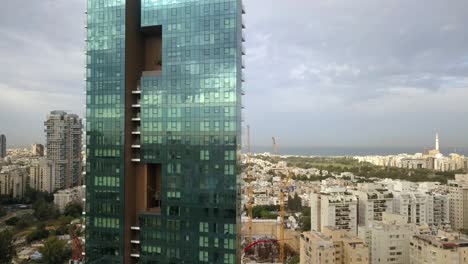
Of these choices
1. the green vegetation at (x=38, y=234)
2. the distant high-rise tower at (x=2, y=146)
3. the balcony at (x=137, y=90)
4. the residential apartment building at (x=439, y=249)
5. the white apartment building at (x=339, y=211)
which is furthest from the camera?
A: the distant high-rise tower at (x=2, y=146)

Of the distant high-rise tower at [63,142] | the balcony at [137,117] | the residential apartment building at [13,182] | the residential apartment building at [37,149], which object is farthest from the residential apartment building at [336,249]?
the residential apartment building at [37,149]

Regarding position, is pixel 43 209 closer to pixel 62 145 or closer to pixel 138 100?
pixel 62 145

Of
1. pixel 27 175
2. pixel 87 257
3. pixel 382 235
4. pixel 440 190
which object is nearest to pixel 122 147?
pixel 87 257

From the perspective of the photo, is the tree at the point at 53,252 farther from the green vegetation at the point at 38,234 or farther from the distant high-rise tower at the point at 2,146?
the distant high-rise tower at the point at 2,146

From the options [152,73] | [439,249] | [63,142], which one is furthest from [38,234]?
[439,249]

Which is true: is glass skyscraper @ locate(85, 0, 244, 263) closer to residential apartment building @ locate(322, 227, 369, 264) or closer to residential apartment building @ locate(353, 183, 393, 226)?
residential apartment building @ locate(322, 227, 369, 264)

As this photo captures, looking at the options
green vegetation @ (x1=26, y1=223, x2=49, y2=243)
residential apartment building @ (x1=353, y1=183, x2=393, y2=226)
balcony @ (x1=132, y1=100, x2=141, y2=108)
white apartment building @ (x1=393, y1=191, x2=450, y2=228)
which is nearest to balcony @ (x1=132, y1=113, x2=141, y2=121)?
balcony @ (x1=132, y1=100, x2=141, y2=108)

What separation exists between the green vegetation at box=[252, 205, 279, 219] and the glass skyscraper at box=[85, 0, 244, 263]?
25.8 m

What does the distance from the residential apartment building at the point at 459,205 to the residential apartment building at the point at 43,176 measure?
3946 centimetres

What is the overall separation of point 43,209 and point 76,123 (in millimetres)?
9280

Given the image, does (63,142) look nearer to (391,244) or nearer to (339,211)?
(339,211)

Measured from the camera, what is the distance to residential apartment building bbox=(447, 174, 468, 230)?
29875 mm

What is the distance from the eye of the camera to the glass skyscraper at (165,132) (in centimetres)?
1144

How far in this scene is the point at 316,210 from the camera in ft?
92.4
